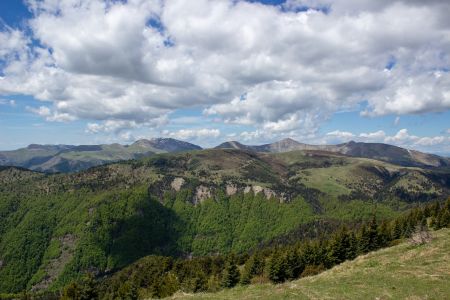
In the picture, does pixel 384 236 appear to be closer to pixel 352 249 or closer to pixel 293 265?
pixel 352 249

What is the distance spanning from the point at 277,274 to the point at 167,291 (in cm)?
3653

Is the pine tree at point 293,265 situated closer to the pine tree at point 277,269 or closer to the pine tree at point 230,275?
the pine tree at point 277,269

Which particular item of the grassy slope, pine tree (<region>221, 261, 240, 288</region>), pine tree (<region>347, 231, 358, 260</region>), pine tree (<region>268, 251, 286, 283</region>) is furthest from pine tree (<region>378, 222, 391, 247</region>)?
the grassy slope

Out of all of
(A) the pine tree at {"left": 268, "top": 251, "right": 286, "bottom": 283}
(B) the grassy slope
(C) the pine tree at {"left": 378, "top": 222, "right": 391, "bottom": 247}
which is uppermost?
(B) the grassy slope

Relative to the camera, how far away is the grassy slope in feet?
120

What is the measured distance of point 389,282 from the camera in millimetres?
40719

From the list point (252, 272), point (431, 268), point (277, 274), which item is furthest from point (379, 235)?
point (431, 268)

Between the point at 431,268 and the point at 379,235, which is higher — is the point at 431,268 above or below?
above

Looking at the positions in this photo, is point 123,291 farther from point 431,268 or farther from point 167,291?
point 431,268

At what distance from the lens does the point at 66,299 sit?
348 feet

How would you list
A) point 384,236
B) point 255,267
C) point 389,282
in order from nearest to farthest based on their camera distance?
1. point 389,282
2. point 384,236
3. point 255,267

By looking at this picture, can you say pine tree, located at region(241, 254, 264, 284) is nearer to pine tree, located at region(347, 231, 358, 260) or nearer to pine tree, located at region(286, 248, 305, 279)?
pine tree, located at region(286, 248, 305, 279)

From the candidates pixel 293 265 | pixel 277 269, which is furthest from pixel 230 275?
pixel 293 265

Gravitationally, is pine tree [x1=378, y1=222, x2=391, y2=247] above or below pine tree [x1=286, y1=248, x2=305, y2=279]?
above
